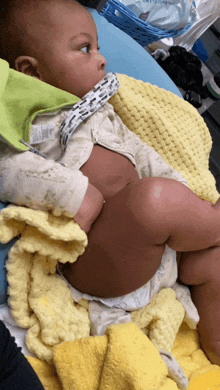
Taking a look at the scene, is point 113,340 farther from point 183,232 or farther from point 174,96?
point 174,96

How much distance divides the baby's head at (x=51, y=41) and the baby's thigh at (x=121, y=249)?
1.09 feet

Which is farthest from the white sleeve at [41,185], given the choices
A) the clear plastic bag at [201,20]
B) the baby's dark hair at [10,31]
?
the clear plastic bag at [201,20]

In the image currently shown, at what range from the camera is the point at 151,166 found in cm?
87

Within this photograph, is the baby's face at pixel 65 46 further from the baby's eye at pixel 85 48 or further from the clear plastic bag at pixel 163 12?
the clear plastic bag at pixel 163 12

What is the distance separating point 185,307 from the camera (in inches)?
31.6

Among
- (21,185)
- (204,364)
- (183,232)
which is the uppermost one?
(183,232)

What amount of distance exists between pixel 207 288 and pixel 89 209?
14.4 inches

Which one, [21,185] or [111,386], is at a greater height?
[21,185]

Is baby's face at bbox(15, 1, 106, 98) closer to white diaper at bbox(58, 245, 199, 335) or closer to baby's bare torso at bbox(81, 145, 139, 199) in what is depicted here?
baby's bare torso at bbox(81, 145, 139, 199)

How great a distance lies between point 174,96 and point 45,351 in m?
0.88

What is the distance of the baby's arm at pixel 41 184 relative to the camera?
2.10 feet

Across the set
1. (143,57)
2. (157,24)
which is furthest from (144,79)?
(157,24)

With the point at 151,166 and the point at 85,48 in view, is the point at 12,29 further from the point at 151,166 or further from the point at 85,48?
the point at 151,166

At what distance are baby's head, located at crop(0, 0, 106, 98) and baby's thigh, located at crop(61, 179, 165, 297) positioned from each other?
33cm
